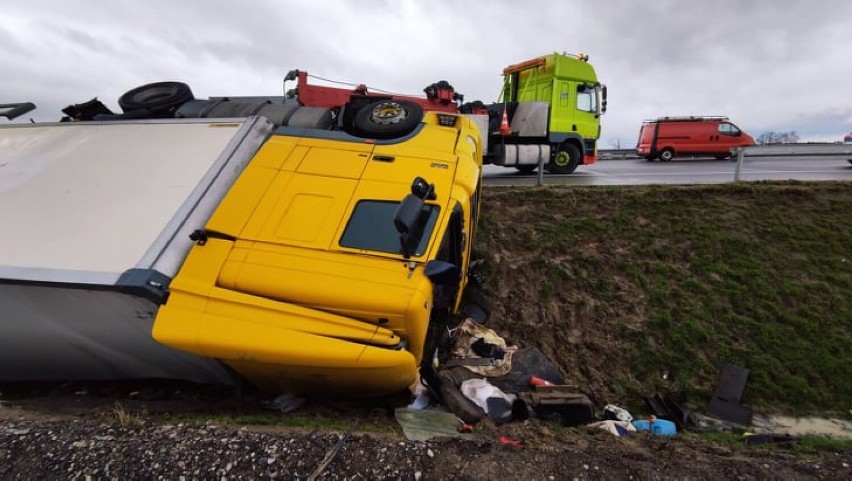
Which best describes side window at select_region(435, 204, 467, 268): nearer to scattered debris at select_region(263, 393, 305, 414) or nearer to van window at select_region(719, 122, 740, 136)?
scattered debris at select_region(263, 393, 305, 414)

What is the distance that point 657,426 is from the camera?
4.20 meters

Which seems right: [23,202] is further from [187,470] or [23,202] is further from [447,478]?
[447,478]

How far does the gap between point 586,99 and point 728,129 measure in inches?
452

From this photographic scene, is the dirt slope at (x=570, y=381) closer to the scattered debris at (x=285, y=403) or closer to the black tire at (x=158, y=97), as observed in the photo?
the scattered debris at (x=285, y=403)

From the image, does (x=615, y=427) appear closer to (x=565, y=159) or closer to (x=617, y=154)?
(x=565, y=159)

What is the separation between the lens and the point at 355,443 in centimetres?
279

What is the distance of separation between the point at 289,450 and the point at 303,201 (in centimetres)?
192

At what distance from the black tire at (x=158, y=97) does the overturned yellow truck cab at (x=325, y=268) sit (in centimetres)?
178

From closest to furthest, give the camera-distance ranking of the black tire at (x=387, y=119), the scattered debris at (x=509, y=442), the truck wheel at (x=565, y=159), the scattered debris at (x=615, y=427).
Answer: the scattered debris at (x=509, y=442) → the scattered debris at (x=615, y=427) → the black tire at (x=387, y=119) → the truck wheel at (x=565, y=159)

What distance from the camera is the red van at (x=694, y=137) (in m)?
19.6

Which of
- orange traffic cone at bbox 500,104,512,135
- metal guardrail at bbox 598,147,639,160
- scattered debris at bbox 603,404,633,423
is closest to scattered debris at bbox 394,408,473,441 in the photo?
scattered debris at bbox 603,404,633,423

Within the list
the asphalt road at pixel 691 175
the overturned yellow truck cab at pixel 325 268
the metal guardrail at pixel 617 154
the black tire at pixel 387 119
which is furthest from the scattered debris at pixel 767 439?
the metal guardrail at pixel 617 154

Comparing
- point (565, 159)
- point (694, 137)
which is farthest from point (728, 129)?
point (565, 159)

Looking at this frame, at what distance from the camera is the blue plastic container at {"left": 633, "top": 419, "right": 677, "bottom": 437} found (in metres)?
4.16
